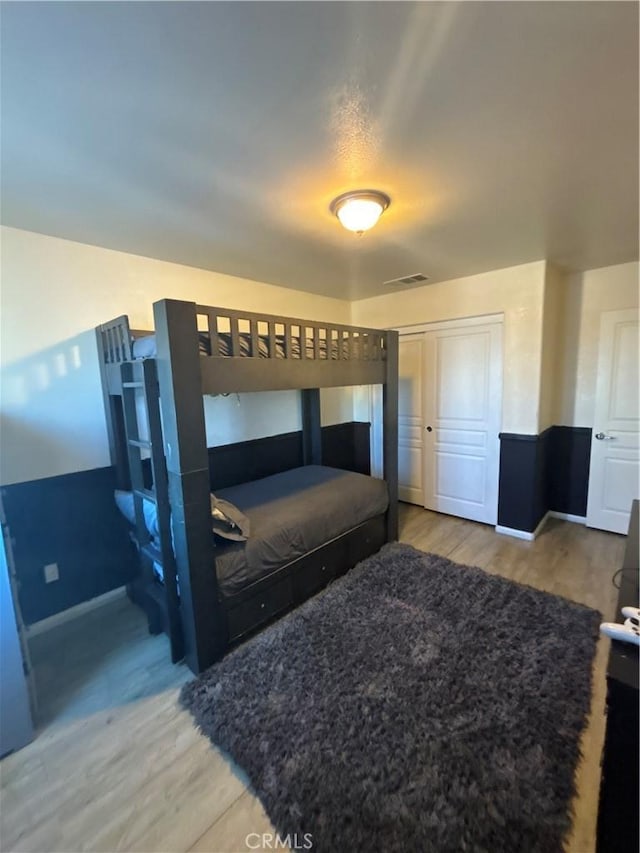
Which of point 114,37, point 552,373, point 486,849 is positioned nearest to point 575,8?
point 114,37

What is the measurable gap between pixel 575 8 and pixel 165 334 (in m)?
1.71

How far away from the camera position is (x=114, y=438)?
2430mm

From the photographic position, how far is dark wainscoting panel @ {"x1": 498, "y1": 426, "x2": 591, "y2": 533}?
327 centimetres

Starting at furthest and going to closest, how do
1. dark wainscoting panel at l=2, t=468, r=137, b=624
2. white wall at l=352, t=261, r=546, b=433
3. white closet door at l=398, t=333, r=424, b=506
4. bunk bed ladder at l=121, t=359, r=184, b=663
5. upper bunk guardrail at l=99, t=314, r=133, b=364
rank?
white closet door at l=398, t=333, r=424, b=506, white wall at l=352, t=261, r=546, b=433, dark wainscoting panel at l=2, t=468, r=137, b=624, upper bunk guardrail at l=99, t=314, r=133, b=364, bunk bed ladder at l=121, t=359, r=184, b=663

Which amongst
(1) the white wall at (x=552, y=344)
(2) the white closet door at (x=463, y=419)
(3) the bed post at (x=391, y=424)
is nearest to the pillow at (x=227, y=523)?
(3) the bed post at (x=391, y=424)

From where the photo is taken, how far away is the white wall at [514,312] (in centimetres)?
307

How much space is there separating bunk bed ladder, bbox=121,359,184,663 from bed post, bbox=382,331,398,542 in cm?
187

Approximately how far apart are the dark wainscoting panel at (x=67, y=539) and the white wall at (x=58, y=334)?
105 mm

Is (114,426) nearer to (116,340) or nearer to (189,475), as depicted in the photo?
(116,340)

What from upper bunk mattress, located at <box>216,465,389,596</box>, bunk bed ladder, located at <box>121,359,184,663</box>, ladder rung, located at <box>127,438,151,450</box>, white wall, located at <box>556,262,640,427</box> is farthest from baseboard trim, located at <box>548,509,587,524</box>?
ladder rung, located at <box>127,438,151,450</box>

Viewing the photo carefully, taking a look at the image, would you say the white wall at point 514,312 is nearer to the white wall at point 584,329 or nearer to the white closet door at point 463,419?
the white closet door at point 463,419

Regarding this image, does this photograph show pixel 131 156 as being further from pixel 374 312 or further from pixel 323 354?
pixel 374 312

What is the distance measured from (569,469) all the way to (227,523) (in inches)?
137

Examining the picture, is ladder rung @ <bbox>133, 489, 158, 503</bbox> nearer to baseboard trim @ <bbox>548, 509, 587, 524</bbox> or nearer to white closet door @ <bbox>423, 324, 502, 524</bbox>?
white closet door @ <bbox>423, 324, 502, 524</bbox>
